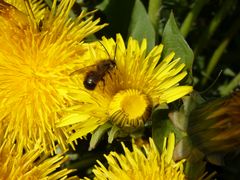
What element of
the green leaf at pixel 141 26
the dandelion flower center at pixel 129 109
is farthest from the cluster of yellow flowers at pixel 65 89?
the green leaf at pixel 141 26

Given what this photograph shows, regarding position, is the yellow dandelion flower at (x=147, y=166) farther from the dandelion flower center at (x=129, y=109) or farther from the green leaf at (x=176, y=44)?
the green leaf at (x=176, y=44)

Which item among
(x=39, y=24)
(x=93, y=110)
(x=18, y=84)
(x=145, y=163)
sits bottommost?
(x=145, y=163)

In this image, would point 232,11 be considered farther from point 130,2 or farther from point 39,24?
point 39,24

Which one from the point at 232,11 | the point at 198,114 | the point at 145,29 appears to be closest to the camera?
the point at 198,114

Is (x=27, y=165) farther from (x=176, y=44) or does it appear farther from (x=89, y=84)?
(x=176, y=44)

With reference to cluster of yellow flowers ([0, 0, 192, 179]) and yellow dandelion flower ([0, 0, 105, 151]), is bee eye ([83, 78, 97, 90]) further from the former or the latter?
yellow dandelion flower ([0, 0, 105, 151])

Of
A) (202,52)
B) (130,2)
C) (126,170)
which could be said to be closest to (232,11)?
(202,52)
